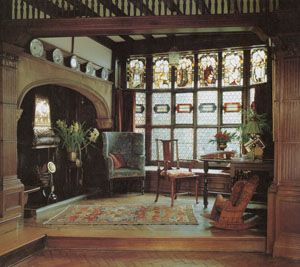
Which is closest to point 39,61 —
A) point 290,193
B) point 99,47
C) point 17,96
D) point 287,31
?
point 17,96

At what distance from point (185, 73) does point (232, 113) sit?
4.22ft

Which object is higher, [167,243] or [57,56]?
[57,56]

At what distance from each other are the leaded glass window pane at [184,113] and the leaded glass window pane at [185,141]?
0.55ft

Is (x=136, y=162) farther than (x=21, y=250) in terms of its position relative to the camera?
Yes

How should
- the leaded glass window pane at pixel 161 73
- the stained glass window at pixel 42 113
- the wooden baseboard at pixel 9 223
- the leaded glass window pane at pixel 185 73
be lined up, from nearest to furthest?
the wooden baseboard at pixel 9 223 < the stained glass window at pixel 42 113 < the leaded glass window pane at pixel 185 73 < the leaded glass window pane at pixel 161 73

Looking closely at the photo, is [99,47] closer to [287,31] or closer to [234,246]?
[287,31]

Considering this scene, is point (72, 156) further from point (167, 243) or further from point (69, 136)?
point (167, 243)

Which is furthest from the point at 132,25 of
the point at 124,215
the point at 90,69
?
the point at 90,69

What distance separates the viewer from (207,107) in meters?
8.57

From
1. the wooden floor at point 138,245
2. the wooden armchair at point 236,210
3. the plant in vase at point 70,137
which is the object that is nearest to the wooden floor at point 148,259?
A: the wooden floor at point 138,245

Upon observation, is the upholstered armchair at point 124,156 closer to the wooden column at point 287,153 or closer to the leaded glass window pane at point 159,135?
the leaded glass window pane at point 159,135

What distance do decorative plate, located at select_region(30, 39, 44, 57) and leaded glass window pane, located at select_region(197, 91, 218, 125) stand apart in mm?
3646

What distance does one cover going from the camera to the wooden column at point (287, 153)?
4.75 m

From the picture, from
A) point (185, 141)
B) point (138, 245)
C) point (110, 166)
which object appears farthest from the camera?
point (185, 141)
